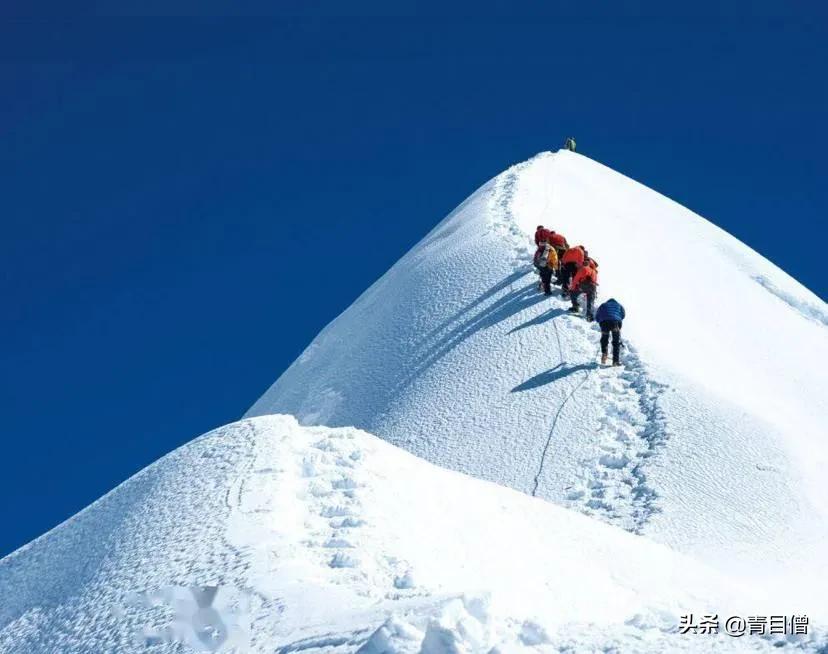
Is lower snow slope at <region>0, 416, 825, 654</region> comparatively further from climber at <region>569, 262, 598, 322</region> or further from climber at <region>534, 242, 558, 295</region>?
climber at <region>534, 242, 558, 295</region>

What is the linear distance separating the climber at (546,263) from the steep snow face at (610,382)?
0.52m

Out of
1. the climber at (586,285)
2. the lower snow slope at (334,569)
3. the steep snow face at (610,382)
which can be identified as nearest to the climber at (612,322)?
the steep snow face at (610,382)

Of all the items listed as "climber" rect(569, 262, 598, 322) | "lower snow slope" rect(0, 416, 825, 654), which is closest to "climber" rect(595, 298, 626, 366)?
"climber" rect(569, 262, 598, 322)

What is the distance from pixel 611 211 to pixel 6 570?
80.0 ft

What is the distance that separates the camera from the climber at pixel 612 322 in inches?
746

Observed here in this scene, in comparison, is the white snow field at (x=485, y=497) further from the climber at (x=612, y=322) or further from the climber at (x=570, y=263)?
the climber at (x=570, y=263)

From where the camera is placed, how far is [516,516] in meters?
12.4

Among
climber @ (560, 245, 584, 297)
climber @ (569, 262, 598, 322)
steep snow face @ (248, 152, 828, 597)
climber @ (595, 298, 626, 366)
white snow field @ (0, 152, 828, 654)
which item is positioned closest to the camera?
white snow field @ (0, 152, 828, 654)

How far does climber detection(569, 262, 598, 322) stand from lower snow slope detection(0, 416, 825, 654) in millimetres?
8693

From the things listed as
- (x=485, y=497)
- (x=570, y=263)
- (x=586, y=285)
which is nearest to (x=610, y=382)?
(x=586, y=285)

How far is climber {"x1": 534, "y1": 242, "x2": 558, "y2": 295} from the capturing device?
22.4 m

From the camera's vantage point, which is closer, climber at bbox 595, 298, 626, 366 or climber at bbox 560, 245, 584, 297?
climber at bbox 595, 298, 626, 366

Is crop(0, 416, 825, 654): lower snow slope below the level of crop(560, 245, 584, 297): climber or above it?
below

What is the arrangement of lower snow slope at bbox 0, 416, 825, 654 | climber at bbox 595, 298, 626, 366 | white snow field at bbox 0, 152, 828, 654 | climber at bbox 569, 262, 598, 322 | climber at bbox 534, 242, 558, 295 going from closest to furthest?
lower snow slope at bbox 0, 416, 825, 654
white snow field at bbox 0, 152, 828, 654
climber at bbox 595, 298, 626, 366
climber at bbox 569, 262, 598, 322
climber at bbox 534, 242, 558, 295
